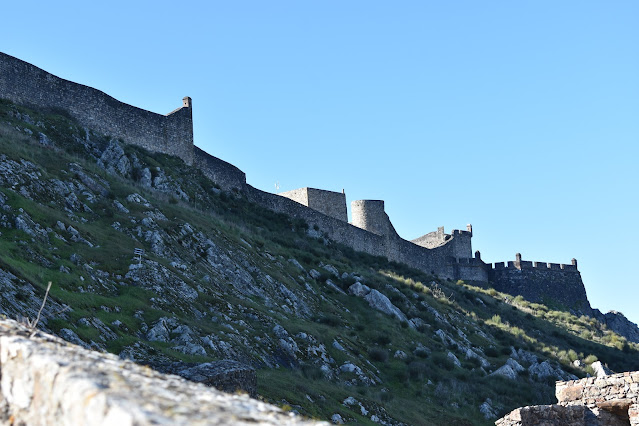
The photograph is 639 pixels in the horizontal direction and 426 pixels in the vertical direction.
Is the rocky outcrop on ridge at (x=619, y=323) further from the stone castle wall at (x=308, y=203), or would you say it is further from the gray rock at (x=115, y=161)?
the gray rock at (x=115, y=161)

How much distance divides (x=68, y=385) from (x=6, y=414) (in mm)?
809

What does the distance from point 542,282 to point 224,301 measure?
4646cm

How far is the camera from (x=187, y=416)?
3660 mm

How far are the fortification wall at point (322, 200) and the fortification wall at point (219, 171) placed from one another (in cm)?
878

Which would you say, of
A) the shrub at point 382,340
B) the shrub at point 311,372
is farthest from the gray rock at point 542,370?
the shrub at point 311,372

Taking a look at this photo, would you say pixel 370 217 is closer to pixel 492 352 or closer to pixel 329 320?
pixel 492 352

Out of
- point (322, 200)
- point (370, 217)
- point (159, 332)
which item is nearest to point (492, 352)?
point (159, 332)

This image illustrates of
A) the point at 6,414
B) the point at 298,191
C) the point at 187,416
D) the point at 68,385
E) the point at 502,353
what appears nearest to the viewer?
the point at 187,416

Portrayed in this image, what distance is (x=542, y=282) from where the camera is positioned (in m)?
63.4

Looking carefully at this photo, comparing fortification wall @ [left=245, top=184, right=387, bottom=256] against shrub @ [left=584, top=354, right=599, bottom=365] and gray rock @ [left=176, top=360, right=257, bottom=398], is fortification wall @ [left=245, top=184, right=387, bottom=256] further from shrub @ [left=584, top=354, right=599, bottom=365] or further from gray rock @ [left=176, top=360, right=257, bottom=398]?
gray rock @ [left=176, top=360, right=257, bottom=398]

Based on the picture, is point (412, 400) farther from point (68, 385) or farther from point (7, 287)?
point (68, 385)

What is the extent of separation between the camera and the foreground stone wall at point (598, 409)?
12.2 m

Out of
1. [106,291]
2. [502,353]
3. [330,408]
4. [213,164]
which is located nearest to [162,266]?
[106,291]

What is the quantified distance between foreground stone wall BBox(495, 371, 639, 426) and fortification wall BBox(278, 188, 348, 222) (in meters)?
39.5
